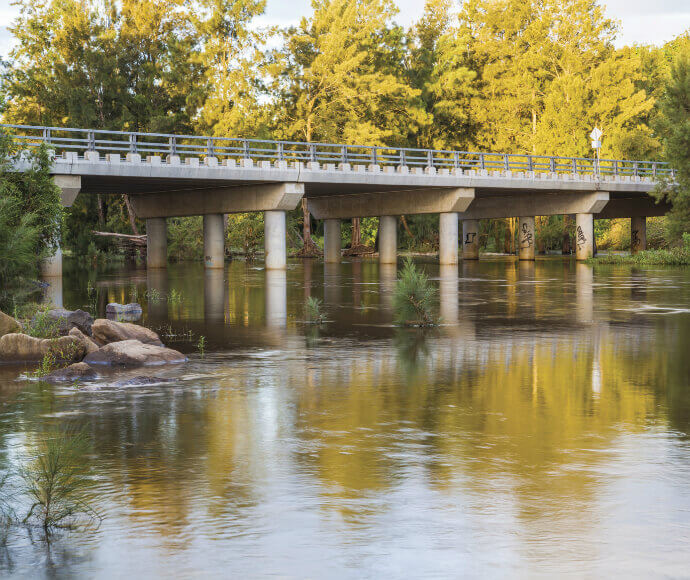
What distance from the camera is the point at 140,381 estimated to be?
41.0 feet

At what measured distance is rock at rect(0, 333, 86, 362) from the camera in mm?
14516

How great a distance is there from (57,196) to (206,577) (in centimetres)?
1826

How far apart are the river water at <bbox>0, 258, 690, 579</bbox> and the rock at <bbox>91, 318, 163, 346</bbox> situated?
0.83 m

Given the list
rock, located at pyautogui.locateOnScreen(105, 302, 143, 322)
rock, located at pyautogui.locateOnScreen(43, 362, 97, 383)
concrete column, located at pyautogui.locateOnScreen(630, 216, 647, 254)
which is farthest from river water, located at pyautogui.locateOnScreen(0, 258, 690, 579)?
concrete column, located at pyautogui.locateOnScreen(630, 216, 647, 254)

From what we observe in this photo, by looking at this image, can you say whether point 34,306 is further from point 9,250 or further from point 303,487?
point 303,487

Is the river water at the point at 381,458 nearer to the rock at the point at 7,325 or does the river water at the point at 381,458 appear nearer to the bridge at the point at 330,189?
the rock at the point at 7,325

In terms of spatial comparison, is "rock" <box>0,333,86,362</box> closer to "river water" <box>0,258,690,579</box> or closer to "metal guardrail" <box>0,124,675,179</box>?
"river water" <box>0,258,690,579</box>

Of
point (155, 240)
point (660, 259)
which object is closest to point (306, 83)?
point (155, 240)

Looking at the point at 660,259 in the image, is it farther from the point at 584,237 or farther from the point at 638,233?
the point at 638,233

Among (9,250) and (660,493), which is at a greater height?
(9,250)

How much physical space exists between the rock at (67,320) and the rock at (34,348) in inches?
68.7

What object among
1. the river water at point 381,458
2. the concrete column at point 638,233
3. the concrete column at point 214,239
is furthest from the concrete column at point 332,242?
the river water at point 381,458

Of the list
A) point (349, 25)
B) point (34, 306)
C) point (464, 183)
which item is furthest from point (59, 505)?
point (349, 25)

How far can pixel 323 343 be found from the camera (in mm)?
16984
